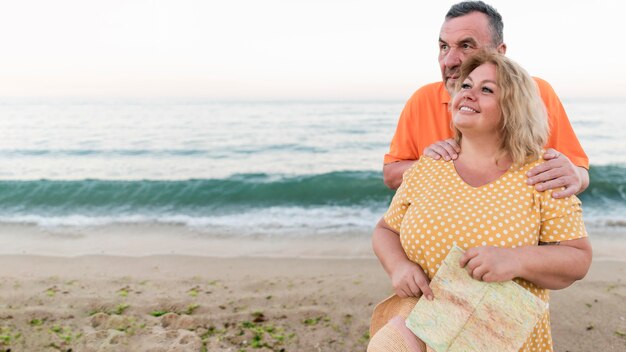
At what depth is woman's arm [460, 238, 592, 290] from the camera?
76.2 inches

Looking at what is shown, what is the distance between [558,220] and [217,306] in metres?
3.32

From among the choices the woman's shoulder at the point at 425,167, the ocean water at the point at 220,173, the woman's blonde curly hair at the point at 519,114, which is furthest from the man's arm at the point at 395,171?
the ocean water at the point at 220,173

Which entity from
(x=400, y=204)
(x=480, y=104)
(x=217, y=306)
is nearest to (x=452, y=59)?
(x=480, y=104)

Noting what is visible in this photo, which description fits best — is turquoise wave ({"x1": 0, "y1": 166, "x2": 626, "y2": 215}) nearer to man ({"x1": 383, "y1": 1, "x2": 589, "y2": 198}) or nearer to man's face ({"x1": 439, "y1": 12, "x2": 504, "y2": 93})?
man ({"x1": 383, "y1": 1, "x2": 589, "y2": 198})

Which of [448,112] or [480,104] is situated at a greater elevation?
[480,104]

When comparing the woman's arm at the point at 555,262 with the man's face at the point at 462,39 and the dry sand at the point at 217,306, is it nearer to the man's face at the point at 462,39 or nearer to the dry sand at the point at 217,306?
the man's face at the point at 462,39

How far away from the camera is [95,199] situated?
10.7 metres

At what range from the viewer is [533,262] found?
6.45 feet

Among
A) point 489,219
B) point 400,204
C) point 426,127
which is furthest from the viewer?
point 426,127

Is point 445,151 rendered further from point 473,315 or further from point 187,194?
point 187,194

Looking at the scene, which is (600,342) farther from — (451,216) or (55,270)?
(55,270)

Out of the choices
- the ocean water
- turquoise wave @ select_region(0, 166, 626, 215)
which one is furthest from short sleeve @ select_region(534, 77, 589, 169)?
turquoise wave @ select_region(0, 166, 626, 215)

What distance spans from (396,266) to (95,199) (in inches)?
387

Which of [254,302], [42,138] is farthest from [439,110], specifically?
[42,138]
